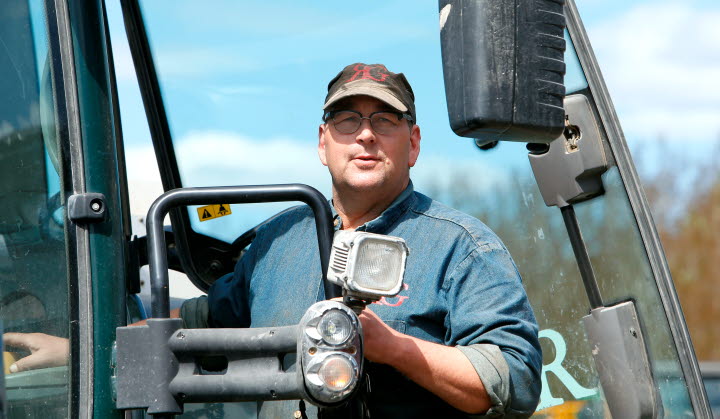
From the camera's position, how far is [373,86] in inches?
92.7

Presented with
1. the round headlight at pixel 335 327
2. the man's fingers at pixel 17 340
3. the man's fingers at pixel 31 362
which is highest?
the man's fingers at pixel 17 340

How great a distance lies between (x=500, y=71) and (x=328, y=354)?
595 mm

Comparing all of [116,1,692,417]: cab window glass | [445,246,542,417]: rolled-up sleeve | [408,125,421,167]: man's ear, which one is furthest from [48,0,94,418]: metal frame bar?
[408,125,421,167]: man's ear

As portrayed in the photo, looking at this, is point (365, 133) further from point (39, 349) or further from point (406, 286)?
point (39, 349)

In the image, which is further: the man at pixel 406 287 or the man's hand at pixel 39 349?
the man at pixel 406 287

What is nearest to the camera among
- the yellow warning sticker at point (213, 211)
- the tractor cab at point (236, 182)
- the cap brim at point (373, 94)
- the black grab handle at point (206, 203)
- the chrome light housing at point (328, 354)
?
the chrome light housing at point (328, 354)

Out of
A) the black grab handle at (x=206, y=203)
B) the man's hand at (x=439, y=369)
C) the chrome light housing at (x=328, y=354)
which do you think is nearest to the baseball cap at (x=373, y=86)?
the black grab handle at (x=206, y=203)

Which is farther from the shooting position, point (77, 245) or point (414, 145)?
point (414, 145)

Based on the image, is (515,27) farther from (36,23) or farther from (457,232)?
(36,23)

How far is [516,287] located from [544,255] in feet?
1.33

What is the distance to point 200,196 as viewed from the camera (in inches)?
72.3

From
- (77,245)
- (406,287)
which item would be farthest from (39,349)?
(406,287)

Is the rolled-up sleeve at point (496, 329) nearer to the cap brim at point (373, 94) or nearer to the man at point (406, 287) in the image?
the man at point (406, 287)

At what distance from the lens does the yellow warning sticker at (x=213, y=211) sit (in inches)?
103
